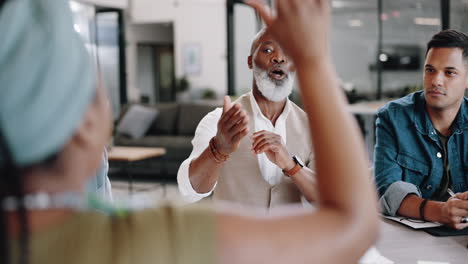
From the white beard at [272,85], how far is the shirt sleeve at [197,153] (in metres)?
→ 0.22

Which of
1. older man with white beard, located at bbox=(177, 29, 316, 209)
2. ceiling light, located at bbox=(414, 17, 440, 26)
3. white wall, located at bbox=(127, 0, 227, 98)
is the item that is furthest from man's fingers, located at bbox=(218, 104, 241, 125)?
white wall, located at bbox=(127, 0, 227, 98)

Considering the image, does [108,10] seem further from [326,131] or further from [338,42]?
[326,131]

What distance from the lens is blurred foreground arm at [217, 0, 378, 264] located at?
50 cm

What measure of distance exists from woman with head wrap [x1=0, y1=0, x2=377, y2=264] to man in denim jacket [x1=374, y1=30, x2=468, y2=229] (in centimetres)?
132

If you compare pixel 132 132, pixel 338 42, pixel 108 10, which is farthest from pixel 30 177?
pixel 338 42

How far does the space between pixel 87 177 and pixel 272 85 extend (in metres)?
1.41

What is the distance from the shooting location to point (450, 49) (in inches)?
75.8

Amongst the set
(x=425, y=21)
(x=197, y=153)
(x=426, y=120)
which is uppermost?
(x=425, y=21)

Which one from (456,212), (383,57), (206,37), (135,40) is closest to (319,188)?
(456,212)

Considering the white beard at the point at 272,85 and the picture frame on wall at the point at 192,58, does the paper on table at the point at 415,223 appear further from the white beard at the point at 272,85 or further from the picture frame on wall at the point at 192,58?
the picture frame on wall at the point at 192,58

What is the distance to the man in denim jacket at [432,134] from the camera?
73.1 inches

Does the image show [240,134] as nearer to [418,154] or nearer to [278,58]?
[278,58]

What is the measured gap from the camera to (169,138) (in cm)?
668

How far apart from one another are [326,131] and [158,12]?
39.7 ft
